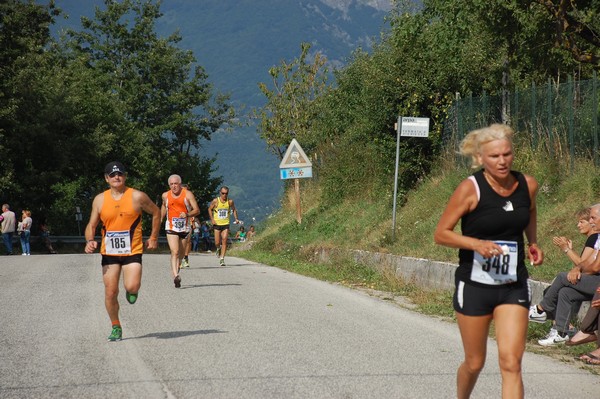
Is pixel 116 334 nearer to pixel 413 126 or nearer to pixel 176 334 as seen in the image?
pixel 176 334

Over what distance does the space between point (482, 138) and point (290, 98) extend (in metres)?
58.4

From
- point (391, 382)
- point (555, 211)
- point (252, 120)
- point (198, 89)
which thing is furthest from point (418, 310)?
point (198, 89)

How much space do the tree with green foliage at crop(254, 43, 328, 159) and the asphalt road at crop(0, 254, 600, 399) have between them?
48147mm

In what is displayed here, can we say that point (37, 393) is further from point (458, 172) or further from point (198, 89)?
point (198, 89)

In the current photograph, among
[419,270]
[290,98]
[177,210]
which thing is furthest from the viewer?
[290,98]

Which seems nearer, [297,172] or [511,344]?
[511,344]

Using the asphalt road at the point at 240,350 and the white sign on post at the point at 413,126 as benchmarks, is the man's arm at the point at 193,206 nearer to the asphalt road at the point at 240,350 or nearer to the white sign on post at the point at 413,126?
the asphalt road at the point at 240,350

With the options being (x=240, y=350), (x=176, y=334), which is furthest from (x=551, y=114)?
(x=240, y=350)

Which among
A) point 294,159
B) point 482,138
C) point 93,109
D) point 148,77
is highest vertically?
point 148,77

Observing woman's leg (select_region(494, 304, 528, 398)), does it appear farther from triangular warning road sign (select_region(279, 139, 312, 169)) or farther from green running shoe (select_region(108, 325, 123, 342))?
triangular warning road sign (select_region(279, 139, 312, 169))

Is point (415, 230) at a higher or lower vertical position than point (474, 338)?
lower

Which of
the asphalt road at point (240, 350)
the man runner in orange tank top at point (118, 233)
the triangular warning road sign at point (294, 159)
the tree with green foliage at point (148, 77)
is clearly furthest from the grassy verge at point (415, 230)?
the tree with green foliage at point (148, 77)

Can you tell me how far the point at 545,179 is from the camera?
60.7 feet

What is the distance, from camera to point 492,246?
5.92m
